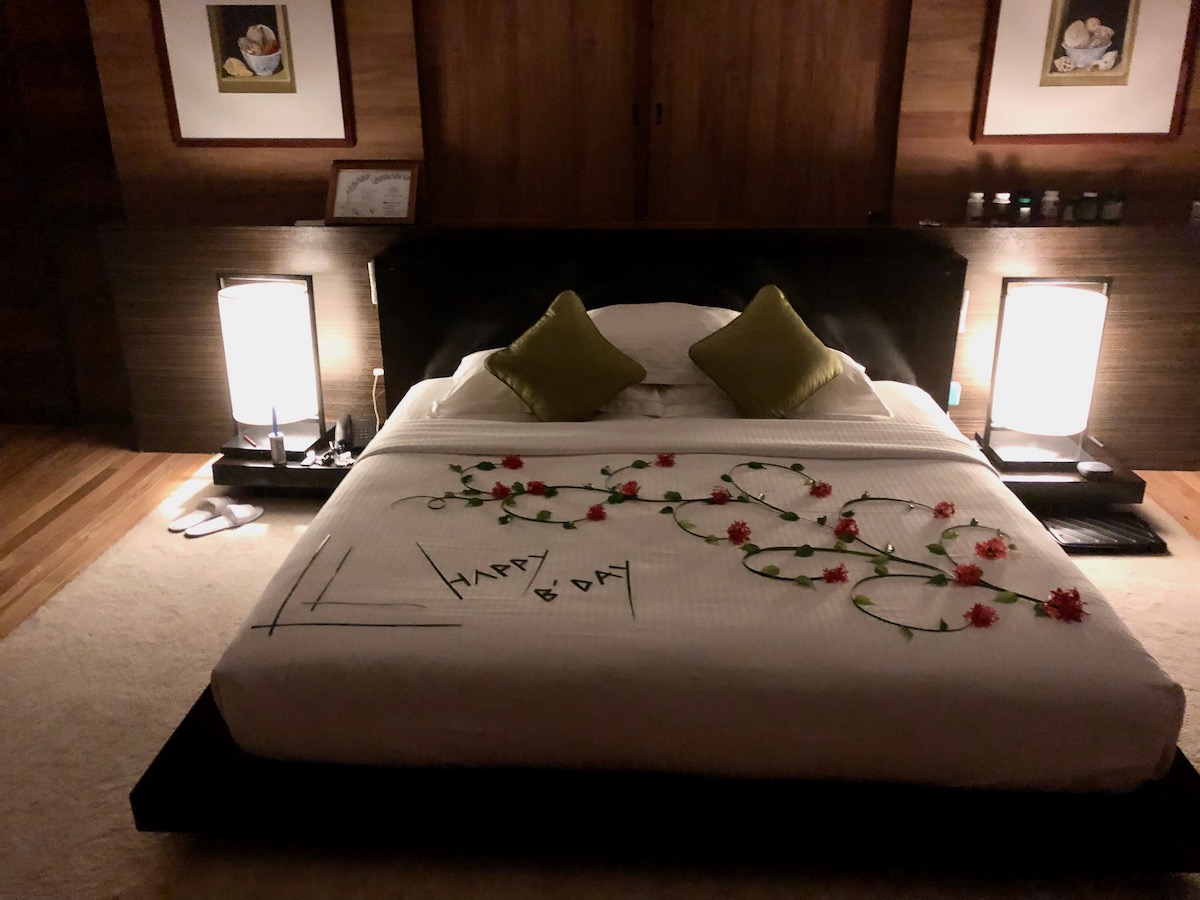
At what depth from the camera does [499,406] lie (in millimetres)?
3010

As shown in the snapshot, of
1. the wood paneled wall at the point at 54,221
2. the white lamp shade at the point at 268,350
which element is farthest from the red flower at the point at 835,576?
the wood paneled wall at the point at 54,221

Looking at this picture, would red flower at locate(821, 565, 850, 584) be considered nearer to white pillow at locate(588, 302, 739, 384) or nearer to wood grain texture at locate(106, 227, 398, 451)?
white pillow at locate(588, 302, 739, 384)

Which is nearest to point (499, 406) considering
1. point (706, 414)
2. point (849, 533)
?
point (706, 414)

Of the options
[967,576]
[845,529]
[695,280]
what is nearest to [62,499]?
[695,280]

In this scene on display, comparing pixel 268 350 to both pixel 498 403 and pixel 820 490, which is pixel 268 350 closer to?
pixel 498 403

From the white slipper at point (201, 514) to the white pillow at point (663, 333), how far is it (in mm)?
1446

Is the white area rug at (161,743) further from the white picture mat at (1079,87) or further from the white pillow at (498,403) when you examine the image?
the white picture mat at (1079,87)

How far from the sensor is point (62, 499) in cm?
354

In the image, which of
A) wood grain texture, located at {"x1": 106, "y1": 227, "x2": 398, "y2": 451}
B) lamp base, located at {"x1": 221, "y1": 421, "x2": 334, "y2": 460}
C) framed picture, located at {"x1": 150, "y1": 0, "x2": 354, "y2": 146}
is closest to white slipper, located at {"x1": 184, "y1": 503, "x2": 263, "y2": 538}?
lamp base, located at {"x1": 221, "y1": 421, "x2": 334, "y2": 460}

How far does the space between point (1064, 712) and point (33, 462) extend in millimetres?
3682

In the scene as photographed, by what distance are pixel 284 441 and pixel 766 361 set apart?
1.71 m

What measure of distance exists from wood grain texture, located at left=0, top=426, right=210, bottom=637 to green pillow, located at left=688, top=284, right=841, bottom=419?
78.7 inches

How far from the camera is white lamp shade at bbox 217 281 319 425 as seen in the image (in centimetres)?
341

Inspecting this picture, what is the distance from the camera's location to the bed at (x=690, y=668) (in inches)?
70.5
